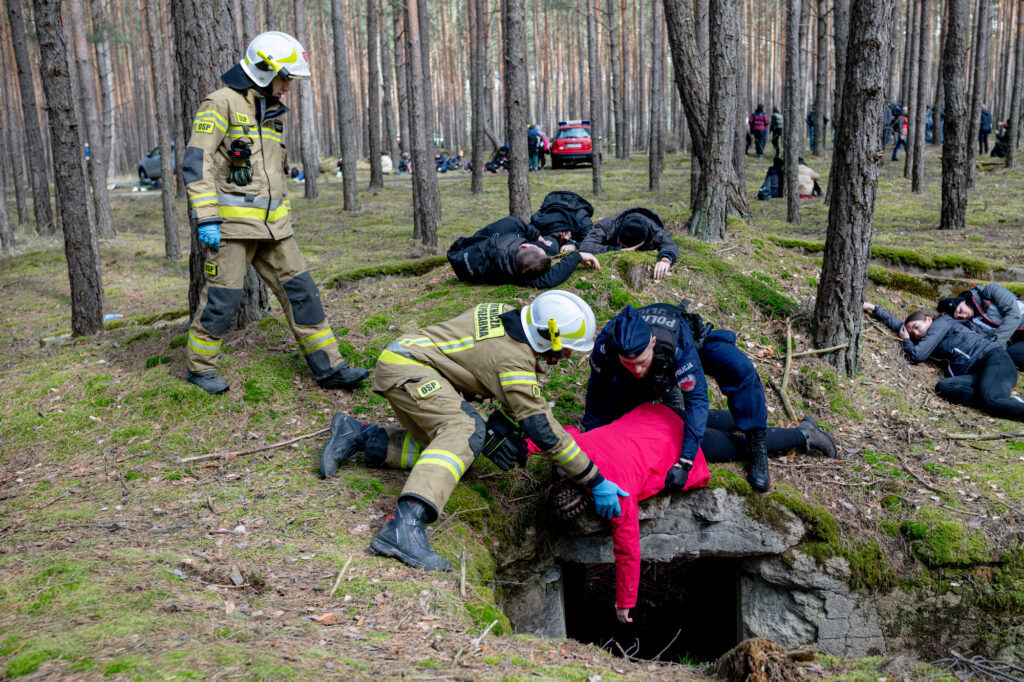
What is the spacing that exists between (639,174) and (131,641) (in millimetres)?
21330

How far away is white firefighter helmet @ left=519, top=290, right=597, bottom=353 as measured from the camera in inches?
152

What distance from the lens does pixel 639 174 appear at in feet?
72.9

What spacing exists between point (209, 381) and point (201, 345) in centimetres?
30

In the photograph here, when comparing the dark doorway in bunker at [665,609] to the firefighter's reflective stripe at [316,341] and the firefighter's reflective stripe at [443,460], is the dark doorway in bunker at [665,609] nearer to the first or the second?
the firefighter's reflective stripe at [443,460]

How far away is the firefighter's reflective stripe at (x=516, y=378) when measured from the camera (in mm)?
3859

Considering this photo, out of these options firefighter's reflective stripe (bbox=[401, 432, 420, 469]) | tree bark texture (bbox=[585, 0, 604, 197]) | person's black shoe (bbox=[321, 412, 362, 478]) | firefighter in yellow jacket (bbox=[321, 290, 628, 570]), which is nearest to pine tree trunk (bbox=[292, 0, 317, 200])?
tree bark texture (bbox=[585, 0, 604, 197])

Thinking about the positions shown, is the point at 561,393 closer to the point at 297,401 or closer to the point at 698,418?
the point at 698,418

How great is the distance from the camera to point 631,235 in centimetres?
721

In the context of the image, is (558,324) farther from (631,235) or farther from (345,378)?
(631,235)

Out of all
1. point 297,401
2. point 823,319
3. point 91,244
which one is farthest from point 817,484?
point 91,244

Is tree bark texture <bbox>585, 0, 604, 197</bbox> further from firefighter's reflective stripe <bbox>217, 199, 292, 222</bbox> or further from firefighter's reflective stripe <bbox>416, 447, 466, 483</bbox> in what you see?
firefighter's reflective stripe <bbox>416, 447, 466, 483</bbox>

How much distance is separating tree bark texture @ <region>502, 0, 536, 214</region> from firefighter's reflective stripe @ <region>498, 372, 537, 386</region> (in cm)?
470

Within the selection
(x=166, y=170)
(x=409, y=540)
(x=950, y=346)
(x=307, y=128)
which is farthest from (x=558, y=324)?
(x=307, y=128)

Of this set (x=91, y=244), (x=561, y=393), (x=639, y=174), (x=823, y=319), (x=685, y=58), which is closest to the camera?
(x=561, y=393)
